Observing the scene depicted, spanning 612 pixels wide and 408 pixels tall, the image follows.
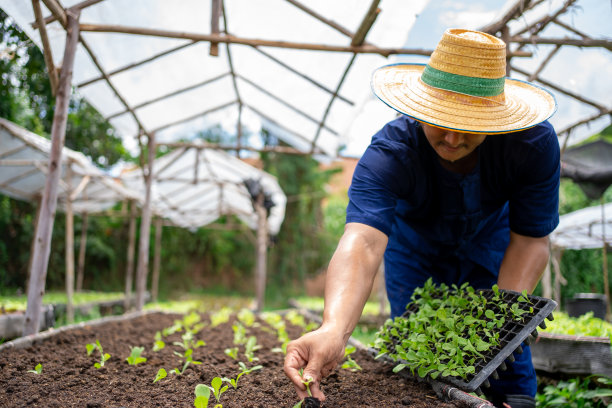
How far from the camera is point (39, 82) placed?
673cm

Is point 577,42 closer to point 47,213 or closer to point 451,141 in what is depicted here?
point 451,141

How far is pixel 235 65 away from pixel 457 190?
401 centimetres

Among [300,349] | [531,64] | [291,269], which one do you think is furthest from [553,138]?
[291,269]

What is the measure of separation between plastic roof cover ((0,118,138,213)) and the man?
4.35 metres

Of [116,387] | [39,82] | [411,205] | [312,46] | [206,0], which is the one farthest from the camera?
[39,82]

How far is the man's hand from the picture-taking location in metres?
A: 1.12

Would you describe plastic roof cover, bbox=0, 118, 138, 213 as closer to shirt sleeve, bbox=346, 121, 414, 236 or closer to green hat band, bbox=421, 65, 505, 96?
shirt sleeve, bbox=346, 121, 414, 236

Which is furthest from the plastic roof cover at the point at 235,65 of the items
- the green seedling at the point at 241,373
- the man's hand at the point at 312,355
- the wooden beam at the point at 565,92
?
the man's hand at the point at 312,355

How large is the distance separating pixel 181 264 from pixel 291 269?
3.67 m

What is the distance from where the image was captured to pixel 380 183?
1584 millimetres

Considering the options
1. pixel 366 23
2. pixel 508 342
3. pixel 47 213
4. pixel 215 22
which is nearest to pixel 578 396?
pixel 508 342

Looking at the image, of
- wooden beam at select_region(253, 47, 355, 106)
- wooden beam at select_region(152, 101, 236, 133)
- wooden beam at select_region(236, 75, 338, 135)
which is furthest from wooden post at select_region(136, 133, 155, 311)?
wooden beam at select_region(253, 47, 355, 106)

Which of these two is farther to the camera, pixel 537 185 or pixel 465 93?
pixel 537 185

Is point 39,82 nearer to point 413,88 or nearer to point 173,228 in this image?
point 413,88
